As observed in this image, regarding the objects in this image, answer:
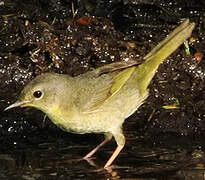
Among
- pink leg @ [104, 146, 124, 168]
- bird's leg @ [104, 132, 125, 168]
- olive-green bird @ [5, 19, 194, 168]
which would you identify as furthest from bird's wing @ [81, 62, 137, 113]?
pink leg @ [104, 146, 124, 168]

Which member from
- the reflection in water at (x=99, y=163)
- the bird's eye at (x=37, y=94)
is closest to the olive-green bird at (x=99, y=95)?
the bird's eye at (x=37, y=94)

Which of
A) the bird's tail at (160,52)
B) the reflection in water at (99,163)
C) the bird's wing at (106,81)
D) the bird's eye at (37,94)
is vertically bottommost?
the reflection in water at (99,163)

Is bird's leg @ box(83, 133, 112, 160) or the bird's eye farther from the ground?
the bird's eye

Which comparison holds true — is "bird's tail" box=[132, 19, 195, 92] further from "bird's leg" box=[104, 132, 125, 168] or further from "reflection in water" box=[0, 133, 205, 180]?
"reflection in water" box=[0, 133, 205, 180]

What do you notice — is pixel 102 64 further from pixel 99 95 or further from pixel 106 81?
pixel 99 95

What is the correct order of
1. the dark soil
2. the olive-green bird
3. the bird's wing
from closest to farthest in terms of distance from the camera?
1. the olive-green bird
2. the dark soil
3. the bird's wing

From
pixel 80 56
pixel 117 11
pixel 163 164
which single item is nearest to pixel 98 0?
pixel 117 11

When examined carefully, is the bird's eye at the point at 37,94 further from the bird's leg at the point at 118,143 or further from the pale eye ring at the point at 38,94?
the bird's leg at the point at 118,143
